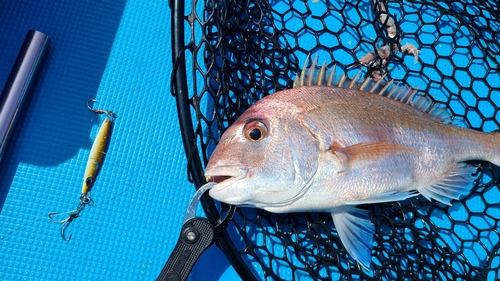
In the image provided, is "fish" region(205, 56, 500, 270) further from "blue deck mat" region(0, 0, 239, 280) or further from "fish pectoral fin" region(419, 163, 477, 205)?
"blue deck mat" region(0, 0, 239, 280)

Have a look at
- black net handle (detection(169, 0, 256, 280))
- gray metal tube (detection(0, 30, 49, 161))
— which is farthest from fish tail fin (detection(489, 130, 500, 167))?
gray metal tube (detection(0, 30, 49, 161))

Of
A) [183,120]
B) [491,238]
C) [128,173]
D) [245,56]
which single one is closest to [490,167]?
[491,238]

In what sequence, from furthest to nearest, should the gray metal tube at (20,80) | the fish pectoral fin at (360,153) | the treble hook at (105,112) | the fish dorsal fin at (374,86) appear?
the treble hook at (105,112) < the gray metal tube at (20,80) < the fish dorsal fin at (374,86) < the fish pectoral fin at (360,153)

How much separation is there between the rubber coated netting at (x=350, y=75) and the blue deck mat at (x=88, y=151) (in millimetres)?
222

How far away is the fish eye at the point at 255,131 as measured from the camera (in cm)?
152

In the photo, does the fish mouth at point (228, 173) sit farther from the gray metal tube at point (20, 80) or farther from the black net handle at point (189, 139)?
the gray metal tube at point (20, 80)

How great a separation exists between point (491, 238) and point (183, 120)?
5.47 ft

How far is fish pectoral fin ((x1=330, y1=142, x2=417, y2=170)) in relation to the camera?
5.16ft

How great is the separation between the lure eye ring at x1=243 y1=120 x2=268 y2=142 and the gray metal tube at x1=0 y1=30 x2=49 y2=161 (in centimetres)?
118

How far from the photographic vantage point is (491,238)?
2.01m

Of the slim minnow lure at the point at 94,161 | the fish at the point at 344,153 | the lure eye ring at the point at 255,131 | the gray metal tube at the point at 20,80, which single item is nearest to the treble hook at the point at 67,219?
the slim minnow lure at the point at 94,161

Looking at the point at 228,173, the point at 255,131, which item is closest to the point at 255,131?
the point at 255,131

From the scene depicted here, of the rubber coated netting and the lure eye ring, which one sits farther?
the rubber coated netting

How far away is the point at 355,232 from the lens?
5.52 ft
